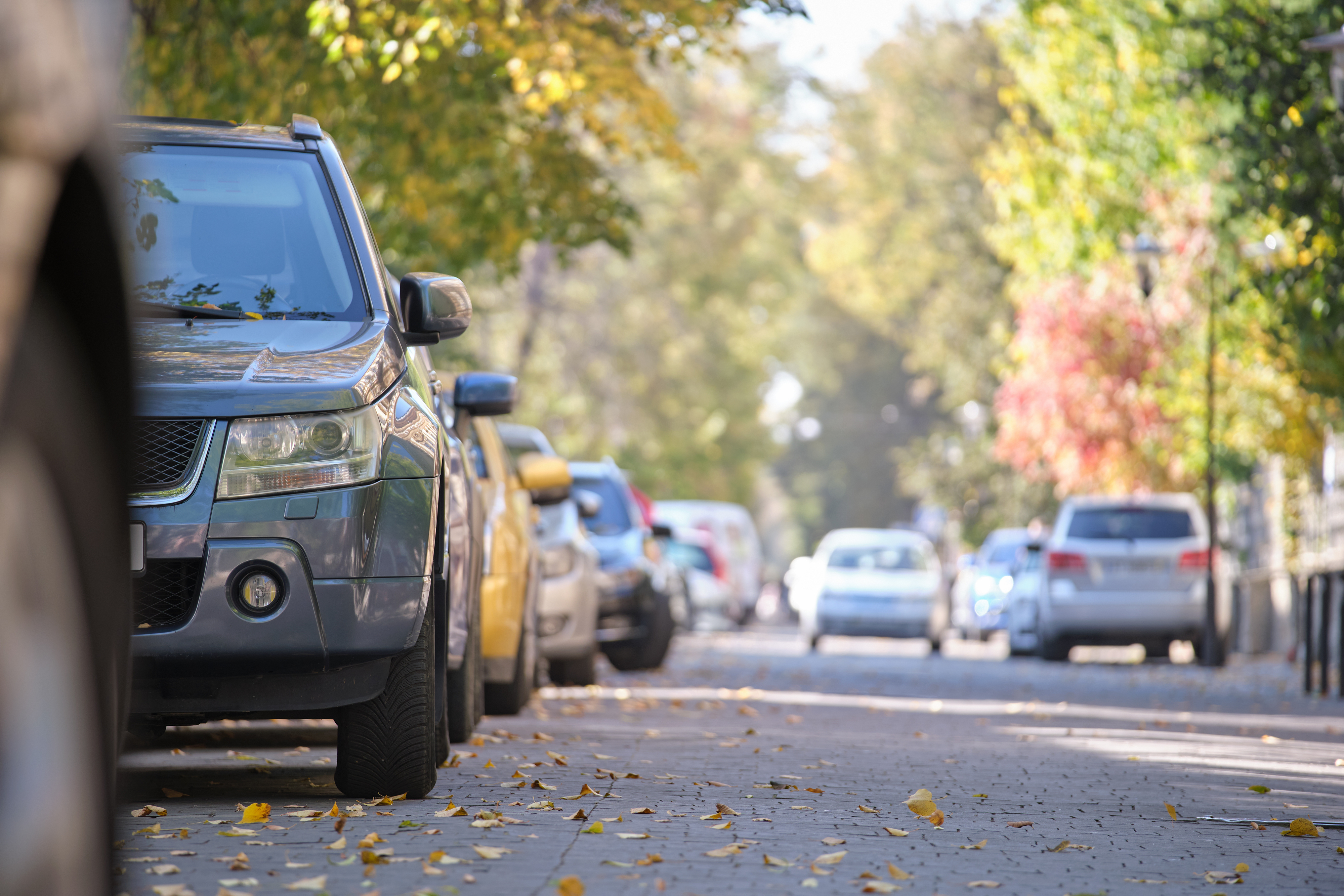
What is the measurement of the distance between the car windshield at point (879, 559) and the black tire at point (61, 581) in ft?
80.5

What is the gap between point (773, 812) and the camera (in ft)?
21.8

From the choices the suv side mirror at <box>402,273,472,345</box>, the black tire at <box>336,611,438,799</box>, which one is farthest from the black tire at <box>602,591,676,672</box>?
the black tire at <box>336,611,438,799</box>

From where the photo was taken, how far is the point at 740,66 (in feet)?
62.8

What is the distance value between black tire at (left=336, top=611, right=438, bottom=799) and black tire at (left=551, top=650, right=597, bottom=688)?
810 centimetres

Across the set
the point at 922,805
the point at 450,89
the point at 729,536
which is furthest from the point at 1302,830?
the point at 729,536

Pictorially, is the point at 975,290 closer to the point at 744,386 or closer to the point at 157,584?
the point at 744,386

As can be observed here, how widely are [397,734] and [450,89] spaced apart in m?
11.3

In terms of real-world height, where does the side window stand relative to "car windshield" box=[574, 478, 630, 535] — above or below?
above

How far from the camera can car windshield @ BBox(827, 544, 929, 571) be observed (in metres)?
27.0

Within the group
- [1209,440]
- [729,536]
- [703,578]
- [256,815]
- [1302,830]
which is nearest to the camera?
[256,815]

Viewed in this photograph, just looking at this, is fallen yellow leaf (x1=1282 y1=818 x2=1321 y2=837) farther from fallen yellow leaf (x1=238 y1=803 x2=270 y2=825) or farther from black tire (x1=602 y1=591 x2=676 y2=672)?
black tire (x1=602 y1=591 x2=676 y2=672)

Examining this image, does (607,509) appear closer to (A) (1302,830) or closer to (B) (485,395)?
(B) (485,395)

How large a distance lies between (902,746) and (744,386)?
42577 millimetres

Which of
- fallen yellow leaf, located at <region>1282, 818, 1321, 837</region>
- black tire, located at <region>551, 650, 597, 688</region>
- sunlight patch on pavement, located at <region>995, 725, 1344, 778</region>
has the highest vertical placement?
fallen yellow leaf, located at <region>1282, 818, 1321, 837</region>
